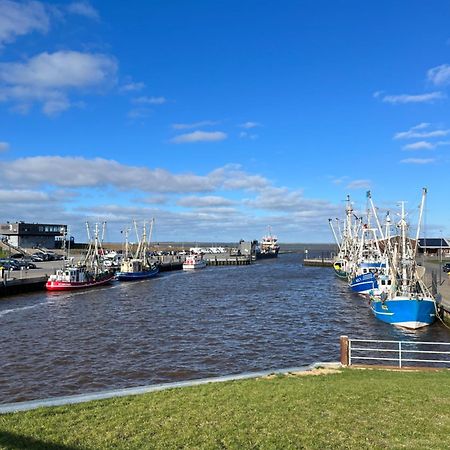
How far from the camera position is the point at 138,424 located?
11.5m

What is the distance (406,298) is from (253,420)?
103ft

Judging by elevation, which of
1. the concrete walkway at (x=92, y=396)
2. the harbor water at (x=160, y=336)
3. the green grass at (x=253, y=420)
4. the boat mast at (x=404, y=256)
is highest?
the boat mast at (x=404, y=256)

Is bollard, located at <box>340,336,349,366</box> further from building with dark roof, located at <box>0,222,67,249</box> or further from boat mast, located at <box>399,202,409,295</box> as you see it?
building with dark roof, located at <box>0,222,67,249</box>

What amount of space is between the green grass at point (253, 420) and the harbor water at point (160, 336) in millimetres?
9144

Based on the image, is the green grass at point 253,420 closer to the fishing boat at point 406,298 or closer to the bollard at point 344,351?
the bollard at point 344,351

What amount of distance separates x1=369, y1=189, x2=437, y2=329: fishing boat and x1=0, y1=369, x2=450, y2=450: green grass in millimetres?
24106

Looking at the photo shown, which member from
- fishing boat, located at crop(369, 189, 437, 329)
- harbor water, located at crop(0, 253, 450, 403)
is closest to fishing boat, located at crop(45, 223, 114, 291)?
harbor water, located at crop(0, 253, 450, 403)

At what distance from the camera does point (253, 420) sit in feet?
38.3

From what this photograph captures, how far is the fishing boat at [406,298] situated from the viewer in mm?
38375

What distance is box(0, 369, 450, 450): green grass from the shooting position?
10227 mm

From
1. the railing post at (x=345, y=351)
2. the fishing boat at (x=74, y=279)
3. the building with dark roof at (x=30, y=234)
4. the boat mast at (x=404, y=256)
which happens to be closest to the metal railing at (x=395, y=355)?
the railing post at (x=345, y=351)

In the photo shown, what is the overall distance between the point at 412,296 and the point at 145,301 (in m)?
31.8

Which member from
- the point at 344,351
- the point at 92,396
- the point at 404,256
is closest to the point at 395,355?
the point at 344,351

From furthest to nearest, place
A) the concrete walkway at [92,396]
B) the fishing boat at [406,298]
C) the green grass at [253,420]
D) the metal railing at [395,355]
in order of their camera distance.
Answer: the fishing boat at [406,298] < the metal railing at [395,355] < the concrete walkway at [92,396] < the green grass at [253,420]
